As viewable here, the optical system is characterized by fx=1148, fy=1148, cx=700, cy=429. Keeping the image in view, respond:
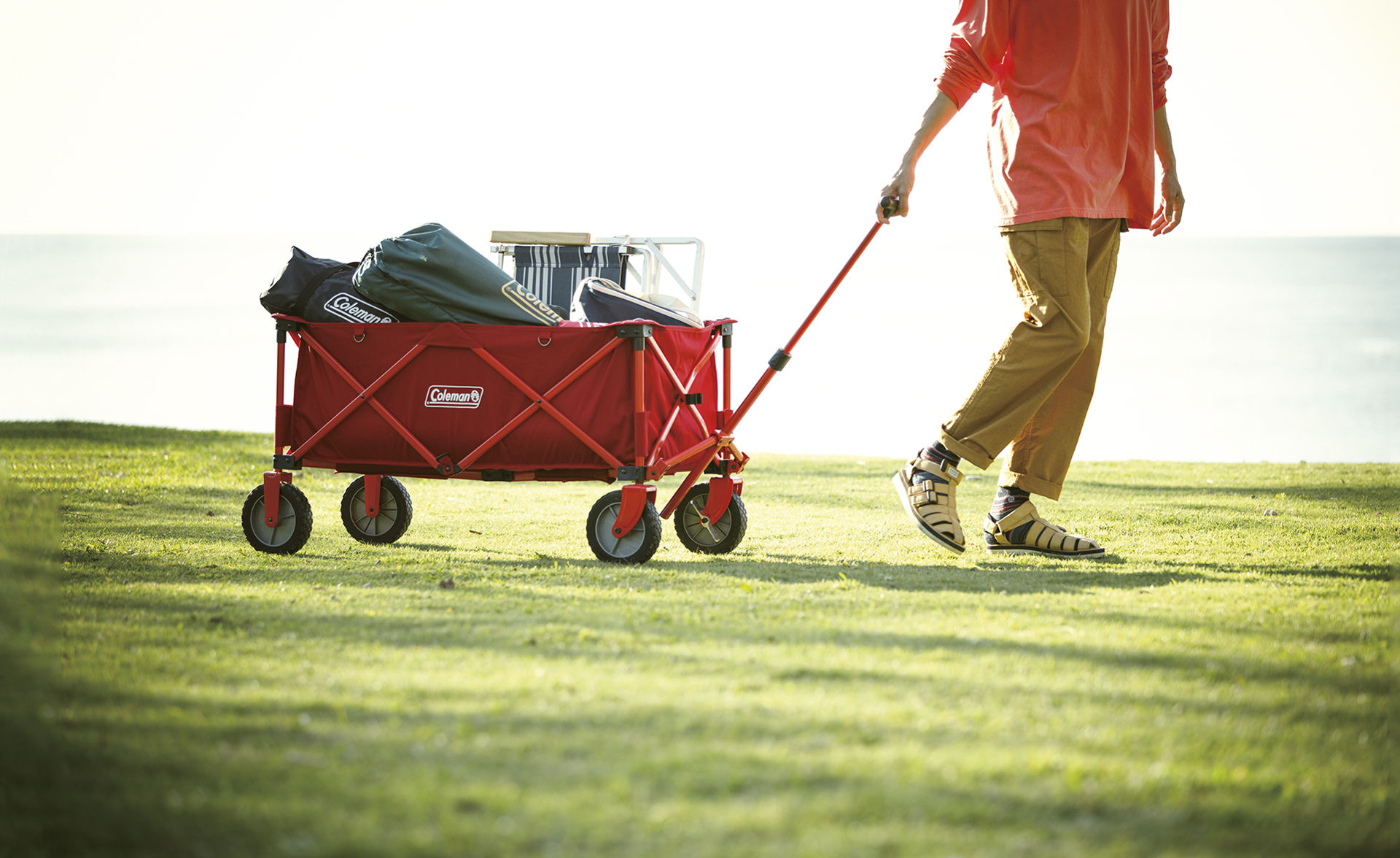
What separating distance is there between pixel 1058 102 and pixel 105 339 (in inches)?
759

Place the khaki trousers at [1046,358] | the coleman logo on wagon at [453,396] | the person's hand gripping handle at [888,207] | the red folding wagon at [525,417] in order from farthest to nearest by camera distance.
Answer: the coleman logo on wagon at [453,396] → the red folding wagon at [525,417] → the person's hand gripping handle at [888,207] → the khaki trousers at [1046,358]

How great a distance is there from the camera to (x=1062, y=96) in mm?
2982

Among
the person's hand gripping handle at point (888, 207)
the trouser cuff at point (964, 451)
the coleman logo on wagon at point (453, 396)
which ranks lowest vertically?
the trouser cuff at point (964, 451)

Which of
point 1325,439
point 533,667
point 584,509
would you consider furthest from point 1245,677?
point 1325,439

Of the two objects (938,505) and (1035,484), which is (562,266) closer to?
(938,505)

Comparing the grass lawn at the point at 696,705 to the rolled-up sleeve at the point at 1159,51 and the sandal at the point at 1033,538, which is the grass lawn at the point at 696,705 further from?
the rolled-up sleeve at the point at 1159,51

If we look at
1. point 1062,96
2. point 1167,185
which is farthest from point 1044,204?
point 1167,185

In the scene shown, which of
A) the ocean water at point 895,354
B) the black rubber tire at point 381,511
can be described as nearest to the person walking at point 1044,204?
the ocean water at point 895,354

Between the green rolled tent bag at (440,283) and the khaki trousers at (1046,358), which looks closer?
the khaki trousers at (1046,358)

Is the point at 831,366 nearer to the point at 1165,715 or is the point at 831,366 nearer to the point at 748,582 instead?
the point at 748,582

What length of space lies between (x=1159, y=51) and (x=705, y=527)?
6.19ft

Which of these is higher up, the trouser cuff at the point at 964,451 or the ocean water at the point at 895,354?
the ocean water at the point at 895,354

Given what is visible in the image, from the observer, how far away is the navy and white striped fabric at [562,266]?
14.8 feet

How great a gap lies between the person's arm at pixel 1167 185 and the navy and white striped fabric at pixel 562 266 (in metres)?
2.05
